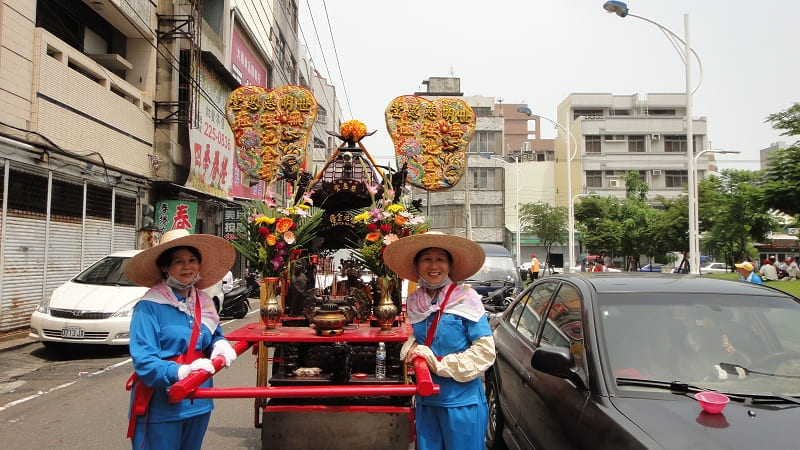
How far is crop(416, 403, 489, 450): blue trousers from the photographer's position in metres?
3.19

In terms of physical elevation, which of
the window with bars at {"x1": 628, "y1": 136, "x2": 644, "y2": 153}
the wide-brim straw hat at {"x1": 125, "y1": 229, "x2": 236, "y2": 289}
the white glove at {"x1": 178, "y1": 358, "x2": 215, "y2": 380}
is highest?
the window with bars at {"x1": 628, "y1": 136, "x2": 644, "y2": 153}

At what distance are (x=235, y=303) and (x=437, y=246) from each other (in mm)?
11595

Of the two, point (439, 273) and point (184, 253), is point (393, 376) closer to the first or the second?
point (439, 273)

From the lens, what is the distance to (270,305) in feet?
15.1

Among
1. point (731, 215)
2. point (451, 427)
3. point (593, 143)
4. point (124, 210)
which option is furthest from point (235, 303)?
point (593, 143)

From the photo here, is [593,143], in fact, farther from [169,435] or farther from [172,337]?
[169,435]

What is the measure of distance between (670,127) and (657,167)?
3.65 m

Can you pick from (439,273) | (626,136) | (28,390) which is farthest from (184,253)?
(626,136)

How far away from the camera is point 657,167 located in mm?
47938

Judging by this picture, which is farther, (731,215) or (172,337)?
(731,215)

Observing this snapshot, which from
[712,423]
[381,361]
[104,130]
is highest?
[104,130]

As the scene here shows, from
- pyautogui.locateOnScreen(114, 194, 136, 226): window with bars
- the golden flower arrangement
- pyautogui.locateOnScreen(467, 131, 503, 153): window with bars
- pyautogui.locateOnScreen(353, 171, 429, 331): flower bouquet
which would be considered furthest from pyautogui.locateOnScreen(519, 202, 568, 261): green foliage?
the golden flower arrangement

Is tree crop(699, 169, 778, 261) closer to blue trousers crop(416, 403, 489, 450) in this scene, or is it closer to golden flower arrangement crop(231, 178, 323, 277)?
golden flower arrangement crop(231, 178, 323, 277)

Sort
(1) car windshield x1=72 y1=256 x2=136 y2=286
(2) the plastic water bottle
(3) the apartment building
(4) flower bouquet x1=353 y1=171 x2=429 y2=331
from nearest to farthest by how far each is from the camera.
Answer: (2) the plastic water bottle, (4) flower bouquet x1=353 y1=171 x2=429 y2=331, (1) car windshield x1=72 y1=256 x2=136 y2=286, (3) the apartment building
